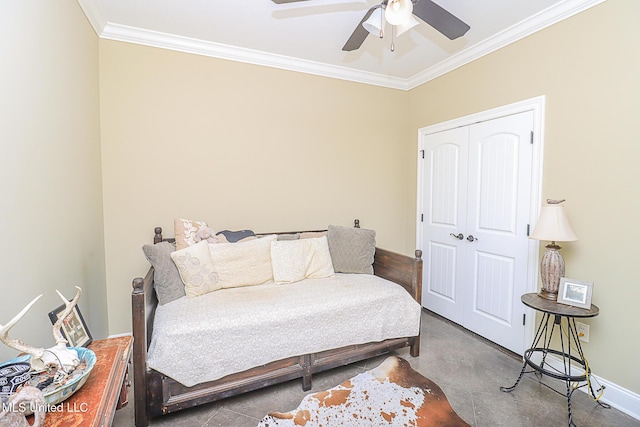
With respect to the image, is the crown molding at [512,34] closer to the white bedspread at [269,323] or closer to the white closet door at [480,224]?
the white closet door at [480,224]

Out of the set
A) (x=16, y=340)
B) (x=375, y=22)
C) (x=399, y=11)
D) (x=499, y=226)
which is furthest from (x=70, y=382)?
(x=499, y=226)

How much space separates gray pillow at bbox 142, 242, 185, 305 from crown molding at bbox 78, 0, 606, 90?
1730 mm

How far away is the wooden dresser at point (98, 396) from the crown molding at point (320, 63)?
226cm

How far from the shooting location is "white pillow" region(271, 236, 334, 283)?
2479 mm

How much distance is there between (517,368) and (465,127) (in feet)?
6.86

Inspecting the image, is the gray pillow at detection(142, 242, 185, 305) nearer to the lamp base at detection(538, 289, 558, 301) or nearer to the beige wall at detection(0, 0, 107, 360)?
the beige wall at detection(0, 0, 107, 360)

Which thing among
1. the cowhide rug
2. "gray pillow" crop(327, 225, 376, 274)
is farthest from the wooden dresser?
"gray pillow" crop(327, 225, 376, 274)

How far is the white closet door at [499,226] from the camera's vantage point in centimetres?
244

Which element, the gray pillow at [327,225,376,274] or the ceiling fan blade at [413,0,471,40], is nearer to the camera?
the ceiling fan blade at [413,0,471,40]

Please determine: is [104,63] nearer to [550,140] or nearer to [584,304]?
[550,140]

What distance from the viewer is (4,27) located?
1214 millimetres

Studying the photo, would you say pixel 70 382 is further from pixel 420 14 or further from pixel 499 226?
pixel 499 226

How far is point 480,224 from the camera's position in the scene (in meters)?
2.78

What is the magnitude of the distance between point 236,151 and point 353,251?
4.77 ft
